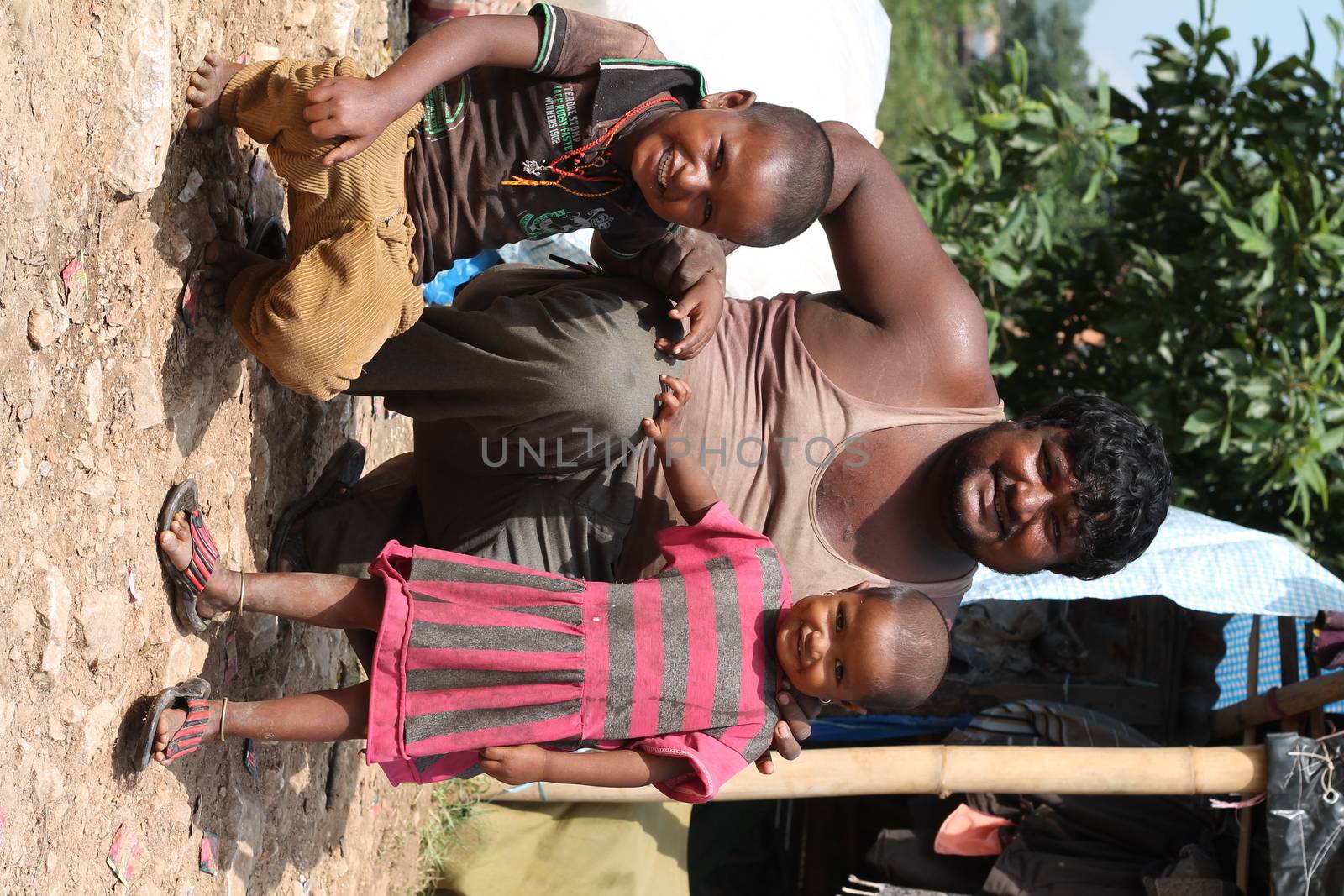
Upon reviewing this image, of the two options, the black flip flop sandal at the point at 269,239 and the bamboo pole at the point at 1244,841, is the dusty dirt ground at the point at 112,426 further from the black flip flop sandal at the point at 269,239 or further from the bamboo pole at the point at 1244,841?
the bamboo pole at the point at 1244,841

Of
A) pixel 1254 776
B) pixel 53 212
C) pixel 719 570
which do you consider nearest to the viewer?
pixel 53 212

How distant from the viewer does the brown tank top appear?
2207 mm

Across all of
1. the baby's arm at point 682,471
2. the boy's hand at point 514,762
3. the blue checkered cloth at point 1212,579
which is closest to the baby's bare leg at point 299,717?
the boy's hand at point 514,762

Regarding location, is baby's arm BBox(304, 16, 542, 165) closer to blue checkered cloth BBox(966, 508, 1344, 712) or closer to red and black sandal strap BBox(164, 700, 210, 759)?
red and black sandal strap BBox(164, 700, 210, 759)

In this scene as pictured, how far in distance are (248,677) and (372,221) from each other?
104 cm

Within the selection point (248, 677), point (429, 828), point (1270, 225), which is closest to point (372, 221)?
point (248, 677)

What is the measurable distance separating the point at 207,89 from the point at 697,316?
2.98 feet

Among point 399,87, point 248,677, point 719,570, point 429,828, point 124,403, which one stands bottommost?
point 429,828

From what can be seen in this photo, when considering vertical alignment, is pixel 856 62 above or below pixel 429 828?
above

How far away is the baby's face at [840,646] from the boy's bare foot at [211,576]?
99cm

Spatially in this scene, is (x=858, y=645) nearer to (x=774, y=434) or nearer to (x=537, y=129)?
(x=774, y=434)

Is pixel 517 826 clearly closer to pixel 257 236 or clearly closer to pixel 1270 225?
pixel 257 236

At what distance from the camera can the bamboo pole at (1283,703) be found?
318 centimetres

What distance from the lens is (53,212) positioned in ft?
5.08
